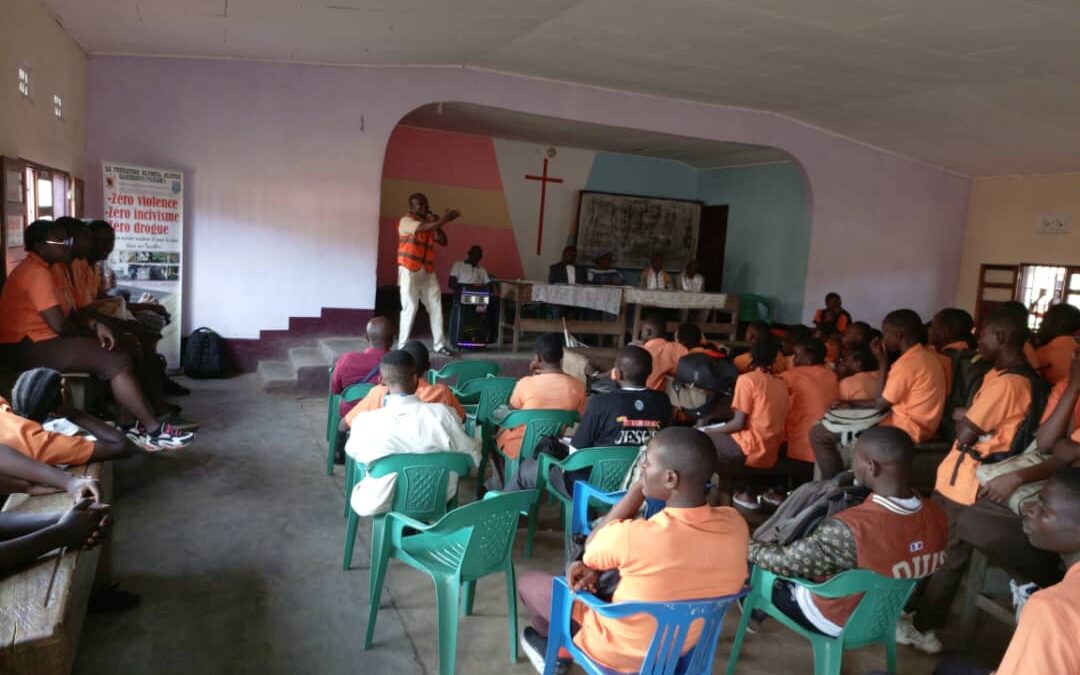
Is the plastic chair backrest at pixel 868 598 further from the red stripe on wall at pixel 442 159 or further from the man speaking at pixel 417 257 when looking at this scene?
the red stripe on wall at pixel 442 159

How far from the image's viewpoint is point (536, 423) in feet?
12.2

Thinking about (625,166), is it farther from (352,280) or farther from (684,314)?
(352,280)

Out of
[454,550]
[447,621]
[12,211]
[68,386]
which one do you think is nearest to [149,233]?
[12,211]

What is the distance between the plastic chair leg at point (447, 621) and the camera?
2.37m

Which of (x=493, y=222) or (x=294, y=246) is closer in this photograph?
(x=294, y=246)

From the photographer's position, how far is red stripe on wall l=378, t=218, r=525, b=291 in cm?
1034

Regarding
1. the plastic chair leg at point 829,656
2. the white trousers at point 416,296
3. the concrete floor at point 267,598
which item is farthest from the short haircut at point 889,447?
the white trousers at point 416,296

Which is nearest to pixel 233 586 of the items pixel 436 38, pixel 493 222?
pixel 436 38

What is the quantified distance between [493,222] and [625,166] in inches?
94.3

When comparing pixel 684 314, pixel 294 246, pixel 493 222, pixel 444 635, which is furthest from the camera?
pixel 493 222

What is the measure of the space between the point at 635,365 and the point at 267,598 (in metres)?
1.84

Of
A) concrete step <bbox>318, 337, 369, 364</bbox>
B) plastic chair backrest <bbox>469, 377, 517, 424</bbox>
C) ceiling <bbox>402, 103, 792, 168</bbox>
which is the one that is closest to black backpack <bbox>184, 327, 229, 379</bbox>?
concrete step <bbox>318, 337, 369, 364</bbox>

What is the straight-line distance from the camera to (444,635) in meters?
2.38

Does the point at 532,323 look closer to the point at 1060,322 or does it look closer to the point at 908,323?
the point at 908,323
